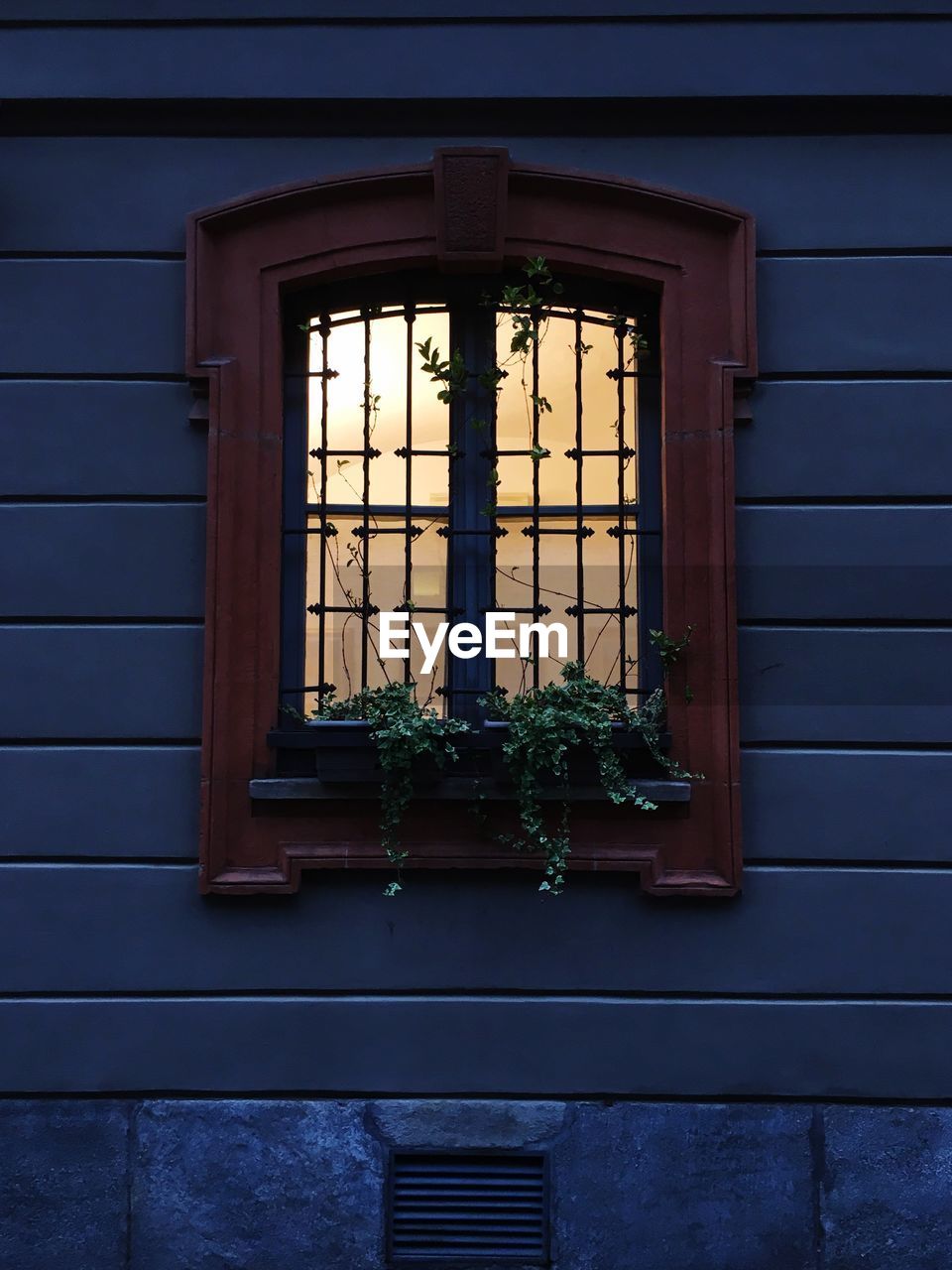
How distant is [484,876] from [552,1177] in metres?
1.13

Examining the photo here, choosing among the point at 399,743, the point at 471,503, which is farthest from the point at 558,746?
the point at 471,503

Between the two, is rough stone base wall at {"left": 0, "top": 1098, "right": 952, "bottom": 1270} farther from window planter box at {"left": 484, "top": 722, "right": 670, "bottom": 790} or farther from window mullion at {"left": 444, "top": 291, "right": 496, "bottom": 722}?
window mullion at {"left": 444, "top": 291, "right": 496, "bottom": 722}

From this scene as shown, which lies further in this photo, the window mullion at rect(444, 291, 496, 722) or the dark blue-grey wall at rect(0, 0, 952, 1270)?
the window mullion at rect(444, 291, 496, 722)

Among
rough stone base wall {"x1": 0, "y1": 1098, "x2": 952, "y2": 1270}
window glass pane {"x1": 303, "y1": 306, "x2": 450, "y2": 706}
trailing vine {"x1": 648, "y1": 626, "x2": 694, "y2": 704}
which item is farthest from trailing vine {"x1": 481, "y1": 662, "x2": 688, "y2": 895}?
rough stone base wall {"x1": 0, "y1": 1098, "x2": 952, "y2": 1270}

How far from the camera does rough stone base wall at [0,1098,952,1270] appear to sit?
375cm

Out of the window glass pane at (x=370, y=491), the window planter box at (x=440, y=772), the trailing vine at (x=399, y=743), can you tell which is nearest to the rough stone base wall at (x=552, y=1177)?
the trailing vine at (x=399, y=743)

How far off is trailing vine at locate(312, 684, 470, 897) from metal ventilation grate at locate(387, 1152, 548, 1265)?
3.52 ft

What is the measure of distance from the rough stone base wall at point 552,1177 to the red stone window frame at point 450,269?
90 cm

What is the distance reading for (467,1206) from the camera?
12.6 feet

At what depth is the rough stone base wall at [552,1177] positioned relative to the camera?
12.3 feet

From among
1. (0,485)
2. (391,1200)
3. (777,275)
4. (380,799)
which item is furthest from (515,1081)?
(777,275)

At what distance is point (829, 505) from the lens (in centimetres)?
400

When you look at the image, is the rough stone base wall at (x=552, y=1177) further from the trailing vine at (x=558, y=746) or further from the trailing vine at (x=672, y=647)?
the trailing vine at (x=672, y=647)

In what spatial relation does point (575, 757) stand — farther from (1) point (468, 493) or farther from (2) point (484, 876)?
(1) point (468, 493)
